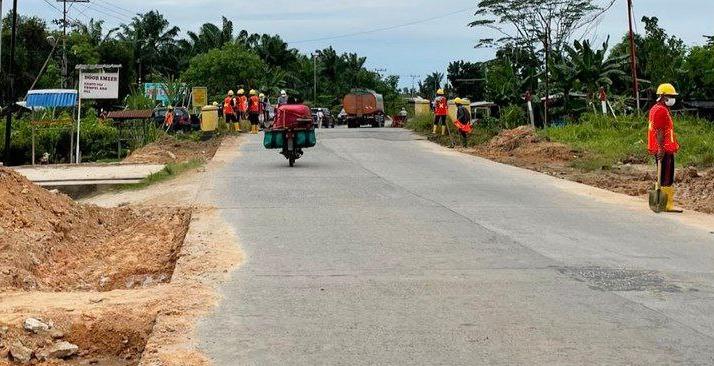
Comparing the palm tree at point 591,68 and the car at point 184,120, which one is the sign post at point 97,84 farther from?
the palm tree at point 591,68

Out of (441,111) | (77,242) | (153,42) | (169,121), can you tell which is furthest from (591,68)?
(153,42)

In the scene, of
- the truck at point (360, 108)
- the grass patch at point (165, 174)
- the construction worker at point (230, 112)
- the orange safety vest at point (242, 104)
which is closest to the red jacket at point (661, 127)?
the grass patch at point (165, 174)

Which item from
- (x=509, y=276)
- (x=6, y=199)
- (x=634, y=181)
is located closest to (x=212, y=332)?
(x=509, y=276)

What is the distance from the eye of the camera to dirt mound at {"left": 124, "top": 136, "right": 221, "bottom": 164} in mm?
21891

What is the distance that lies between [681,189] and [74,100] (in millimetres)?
17829

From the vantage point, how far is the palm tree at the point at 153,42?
243 feet

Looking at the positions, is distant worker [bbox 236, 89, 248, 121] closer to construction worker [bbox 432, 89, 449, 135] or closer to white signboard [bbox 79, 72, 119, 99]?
construction worker [bbox 432, 89, 449, 135]

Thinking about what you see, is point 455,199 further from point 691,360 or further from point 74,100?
point 74,100

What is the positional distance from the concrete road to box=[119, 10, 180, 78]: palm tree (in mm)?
62465

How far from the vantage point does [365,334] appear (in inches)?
234

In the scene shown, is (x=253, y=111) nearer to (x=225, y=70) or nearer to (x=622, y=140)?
(x=622, y=140)

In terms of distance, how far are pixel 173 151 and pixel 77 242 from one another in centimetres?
1471

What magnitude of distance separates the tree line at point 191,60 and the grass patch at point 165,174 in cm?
3166

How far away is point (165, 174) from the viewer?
58.9 feet
